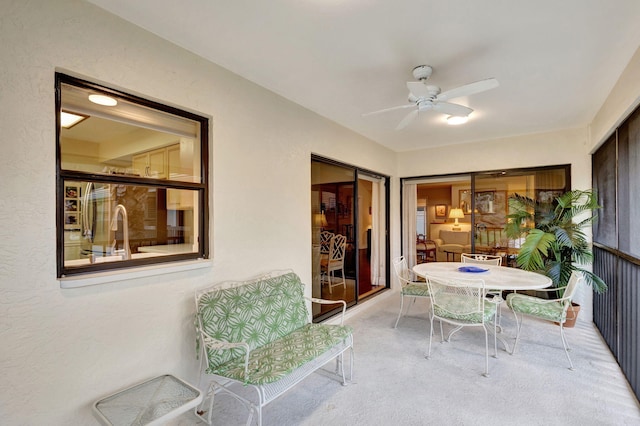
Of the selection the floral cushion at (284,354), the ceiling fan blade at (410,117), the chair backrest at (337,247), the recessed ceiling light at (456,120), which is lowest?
the floral cushion at (284,354)

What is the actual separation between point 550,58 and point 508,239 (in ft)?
10.1

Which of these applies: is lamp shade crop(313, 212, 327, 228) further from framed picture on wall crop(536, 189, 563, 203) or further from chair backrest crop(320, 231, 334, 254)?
framed picture on wall crop(536, 189, 563, 203)

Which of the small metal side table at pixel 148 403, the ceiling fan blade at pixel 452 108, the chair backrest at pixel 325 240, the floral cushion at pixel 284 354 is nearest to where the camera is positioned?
the small metal side table at pixel 148 403

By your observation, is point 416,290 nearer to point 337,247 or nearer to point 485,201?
point 337,247

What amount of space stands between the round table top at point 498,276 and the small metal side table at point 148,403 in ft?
8.07

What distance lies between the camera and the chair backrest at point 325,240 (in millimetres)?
3896

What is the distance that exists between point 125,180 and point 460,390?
2.91 m

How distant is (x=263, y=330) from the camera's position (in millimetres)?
2334

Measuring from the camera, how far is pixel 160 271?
203 cm

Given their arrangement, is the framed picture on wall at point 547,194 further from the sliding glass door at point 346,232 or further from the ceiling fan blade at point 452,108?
the ceiling fan blade at point 452,108

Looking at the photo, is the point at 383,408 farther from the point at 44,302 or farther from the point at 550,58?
the point at 550,58

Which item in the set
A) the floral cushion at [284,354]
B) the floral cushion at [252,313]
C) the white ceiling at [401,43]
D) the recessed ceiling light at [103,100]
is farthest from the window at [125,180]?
the floral cushion at [284,354]

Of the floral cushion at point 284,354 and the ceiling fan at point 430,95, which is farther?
the ceiling fan at point 430,95

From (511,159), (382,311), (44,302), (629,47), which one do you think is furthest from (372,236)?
(44,302)
